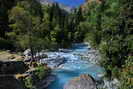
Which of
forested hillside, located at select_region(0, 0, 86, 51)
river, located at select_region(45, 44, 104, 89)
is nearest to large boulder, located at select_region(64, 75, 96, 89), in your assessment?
river, located at select_region(45, 44, 104, 89)

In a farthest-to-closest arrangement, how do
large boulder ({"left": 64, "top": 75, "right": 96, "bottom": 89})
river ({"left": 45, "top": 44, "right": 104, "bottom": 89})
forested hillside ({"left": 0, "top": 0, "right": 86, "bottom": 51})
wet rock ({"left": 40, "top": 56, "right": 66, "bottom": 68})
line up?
wet rock ({"left": 40, "top": 56, "right": 66, "bottom": 68})
forested hillside ({"left": 0, "top": 0, "right": 86, "bottom": 51})
river ({"left": 45, "top": 44, "right": 104, "bottom": 89})
large boulder ({"left": 64, "top": 75, "right": 96, "bottom": 89})

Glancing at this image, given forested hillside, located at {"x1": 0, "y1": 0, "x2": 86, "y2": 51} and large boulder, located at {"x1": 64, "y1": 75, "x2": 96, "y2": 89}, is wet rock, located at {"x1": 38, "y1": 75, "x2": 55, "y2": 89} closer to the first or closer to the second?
large boulder, located at {"x1": 64, "y1": 75, "x2": 96, "y2": 89}

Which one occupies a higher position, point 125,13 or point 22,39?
point 125,13

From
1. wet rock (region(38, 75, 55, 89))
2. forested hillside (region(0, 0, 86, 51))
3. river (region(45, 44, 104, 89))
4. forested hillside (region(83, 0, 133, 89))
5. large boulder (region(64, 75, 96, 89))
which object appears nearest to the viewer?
large boulder (region(64, 75, 96, 89))

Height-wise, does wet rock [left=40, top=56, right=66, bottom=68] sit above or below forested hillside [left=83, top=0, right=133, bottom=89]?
below

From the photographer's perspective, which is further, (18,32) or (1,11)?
(1,11)

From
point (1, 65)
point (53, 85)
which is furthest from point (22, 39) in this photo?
point (1, 65)

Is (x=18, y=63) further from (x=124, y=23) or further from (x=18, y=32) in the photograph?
(x=124, y=23)

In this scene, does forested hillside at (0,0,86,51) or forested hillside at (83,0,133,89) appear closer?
forested hillside at (83,0,133,89)

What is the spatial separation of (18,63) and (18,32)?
7406 millimetres

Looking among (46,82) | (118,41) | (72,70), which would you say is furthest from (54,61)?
(118,41)

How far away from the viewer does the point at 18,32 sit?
2164 centimetres

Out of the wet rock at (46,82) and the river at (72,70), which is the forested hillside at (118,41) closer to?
the river at (72,70)

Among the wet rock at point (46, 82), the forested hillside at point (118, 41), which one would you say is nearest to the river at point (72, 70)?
the wet rock at point (46, 82)
